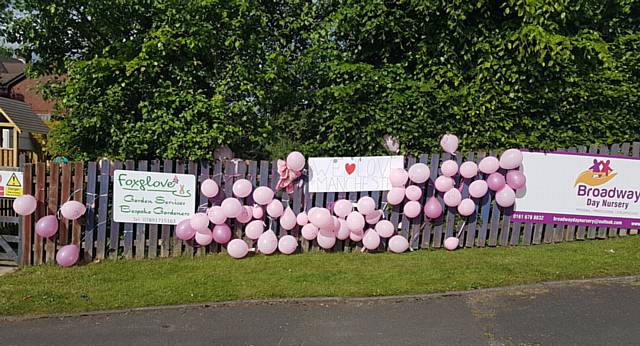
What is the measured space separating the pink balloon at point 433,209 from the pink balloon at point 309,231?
1.68 meters

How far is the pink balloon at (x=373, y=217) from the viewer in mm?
7223

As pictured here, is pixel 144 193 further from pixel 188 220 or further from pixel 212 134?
pixel 212 134

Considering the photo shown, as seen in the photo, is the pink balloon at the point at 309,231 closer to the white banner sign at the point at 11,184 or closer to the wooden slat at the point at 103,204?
the wooden slat at the point at 103,204

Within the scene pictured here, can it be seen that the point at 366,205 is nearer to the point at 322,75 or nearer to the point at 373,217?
the point at 373,217

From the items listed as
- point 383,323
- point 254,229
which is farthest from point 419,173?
point 383,323

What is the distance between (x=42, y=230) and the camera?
21.8 feet

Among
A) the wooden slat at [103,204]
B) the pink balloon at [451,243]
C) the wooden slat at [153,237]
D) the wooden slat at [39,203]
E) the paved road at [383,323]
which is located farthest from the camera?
the pink balloon at [451,243]

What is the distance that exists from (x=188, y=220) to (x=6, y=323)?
257cm

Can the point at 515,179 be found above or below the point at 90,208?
above

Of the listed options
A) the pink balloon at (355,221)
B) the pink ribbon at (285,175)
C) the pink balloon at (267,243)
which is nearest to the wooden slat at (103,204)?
the pink balloon at (267,243)

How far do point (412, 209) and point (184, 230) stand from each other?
3.32 metres

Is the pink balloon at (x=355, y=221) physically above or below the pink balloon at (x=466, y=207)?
below

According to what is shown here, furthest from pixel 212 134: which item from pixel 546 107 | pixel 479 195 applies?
pixel 546 107

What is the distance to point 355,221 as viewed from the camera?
709cm
